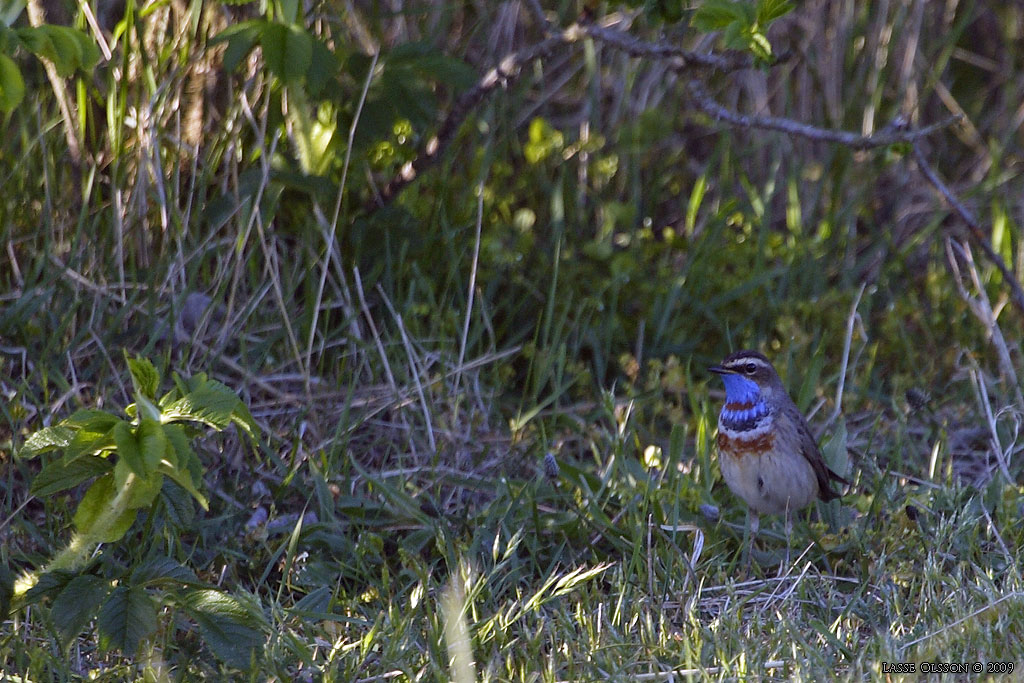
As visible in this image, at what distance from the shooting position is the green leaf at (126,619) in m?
2.88

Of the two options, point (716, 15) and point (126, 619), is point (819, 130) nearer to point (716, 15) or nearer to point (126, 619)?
point (716, 15)

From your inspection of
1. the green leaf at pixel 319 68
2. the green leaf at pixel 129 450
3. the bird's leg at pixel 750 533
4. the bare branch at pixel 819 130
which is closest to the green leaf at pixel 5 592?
the green leaf at pixel 129 450

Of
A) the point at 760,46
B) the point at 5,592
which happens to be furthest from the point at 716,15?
the point at 5,592

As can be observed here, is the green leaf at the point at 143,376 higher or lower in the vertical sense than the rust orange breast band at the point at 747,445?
higher

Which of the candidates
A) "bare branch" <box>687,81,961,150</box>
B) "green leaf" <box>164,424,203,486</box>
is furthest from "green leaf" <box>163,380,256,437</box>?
"bare branch" <box>687,81,961,150</box>

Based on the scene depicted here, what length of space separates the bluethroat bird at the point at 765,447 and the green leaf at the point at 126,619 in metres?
1.89

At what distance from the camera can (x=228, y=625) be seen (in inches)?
114

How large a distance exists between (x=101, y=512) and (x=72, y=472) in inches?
4.7

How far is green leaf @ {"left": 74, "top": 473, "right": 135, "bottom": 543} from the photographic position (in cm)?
299

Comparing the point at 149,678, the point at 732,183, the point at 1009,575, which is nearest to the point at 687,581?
the point at 1009,575

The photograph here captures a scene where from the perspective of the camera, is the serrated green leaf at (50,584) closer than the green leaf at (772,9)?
Yes

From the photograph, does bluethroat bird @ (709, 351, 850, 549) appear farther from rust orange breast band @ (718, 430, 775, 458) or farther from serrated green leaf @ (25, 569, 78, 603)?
serrated green leaf @ (25, 569, 78, 603)

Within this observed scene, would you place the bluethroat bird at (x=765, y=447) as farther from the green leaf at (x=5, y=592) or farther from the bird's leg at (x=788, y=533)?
the green leaf at (x=5, y=592)

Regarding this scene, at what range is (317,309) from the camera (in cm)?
445
